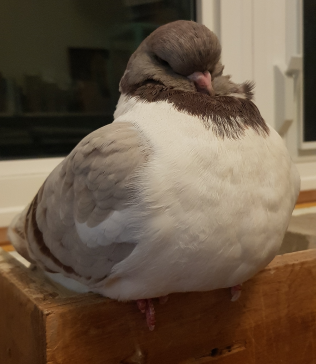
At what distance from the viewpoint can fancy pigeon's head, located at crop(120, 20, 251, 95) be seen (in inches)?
26.3

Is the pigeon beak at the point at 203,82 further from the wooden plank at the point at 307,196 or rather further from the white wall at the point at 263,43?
the wooden plank at the point at 307,196

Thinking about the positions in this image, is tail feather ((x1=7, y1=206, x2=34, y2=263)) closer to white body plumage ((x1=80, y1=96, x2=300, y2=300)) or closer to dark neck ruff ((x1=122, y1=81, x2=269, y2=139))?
white body plumage ((x1=80, y1=96, x2=300, y2=300))

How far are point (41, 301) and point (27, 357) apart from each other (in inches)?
4.0

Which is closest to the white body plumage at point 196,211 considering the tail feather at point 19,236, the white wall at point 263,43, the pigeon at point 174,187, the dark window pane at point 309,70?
the pigeon at point 174,187

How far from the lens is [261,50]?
1.67 m

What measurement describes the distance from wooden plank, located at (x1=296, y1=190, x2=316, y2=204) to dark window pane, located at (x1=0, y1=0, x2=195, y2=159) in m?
0.81

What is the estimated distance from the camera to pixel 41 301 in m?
0.69

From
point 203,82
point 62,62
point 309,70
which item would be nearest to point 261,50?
point 309,70

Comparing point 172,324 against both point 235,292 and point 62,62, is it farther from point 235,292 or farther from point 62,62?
point 62,62

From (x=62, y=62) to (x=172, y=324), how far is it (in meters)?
1.07

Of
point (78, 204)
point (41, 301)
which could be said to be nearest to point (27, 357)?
point (41, 301)

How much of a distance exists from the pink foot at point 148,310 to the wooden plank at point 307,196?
45.6 inches

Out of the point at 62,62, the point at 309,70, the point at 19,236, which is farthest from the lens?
the point at 309,70

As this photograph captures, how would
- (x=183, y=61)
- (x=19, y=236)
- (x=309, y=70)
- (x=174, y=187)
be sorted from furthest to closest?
(x=309, y=70) < (x=19, y=236) < (x=183, y=61) < (x=174, y=187)
